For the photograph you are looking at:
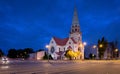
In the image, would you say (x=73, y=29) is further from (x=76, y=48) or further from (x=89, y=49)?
(x=89, y=49)

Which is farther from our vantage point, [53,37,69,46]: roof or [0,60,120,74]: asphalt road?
[53,37,69,46]: roof

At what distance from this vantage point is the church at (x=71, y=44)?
A: 440ft

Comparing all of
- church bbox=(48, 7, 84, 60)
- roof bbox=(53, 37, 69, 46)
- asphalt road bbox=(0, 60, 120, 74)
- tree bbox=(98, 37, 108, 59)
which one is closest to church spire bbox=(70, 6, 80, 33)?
church bbox=(48, 7, 84, 60)

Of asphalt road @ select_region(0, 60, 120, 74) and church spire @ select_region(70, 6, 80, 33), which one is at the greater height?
church spire @ select_region(70, 6, 80, 33)

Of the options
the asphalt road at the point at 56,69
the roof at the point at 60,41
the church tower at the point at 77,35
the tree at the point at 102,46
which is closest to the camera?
the asphalt road at the point at 56,69

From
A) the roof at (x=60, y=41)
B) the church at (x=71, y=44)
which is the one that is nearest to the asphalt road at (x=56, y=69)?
the church at (x=71, y=44)

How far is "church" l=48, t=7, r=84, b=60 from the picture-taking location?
134000 millimetres

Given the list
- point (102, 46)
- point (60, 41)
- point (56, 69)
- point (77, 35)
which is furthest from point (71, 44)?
point (56, 69)

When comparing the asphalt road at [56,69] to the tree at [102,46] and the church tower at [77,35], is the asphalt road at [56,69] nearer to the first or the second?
the tree at [102,46]

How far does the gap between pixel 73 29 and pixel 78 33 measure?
3.92 meters

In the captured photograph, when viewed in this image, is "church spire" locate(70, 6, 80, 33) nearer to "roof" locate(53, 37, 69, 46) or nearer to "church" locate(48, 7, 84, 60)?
"church" locate(48, 7, 84, 60)

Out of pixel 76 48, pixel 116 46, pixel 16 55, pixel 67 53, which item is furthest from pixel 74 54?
pixel 16 55

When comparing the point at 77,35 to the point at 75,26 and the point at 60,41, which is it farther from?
the point at 60,41

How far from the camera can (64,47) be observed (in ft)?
452
